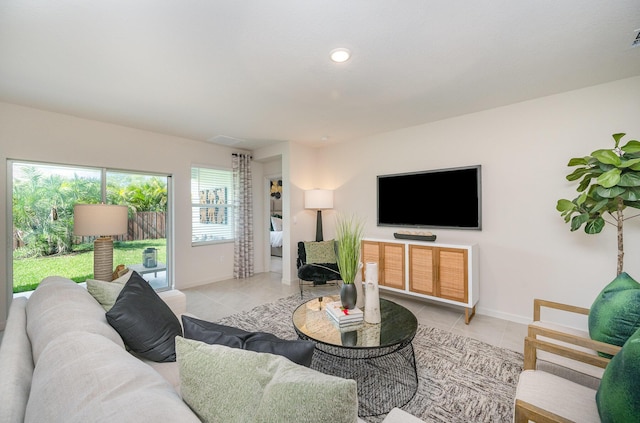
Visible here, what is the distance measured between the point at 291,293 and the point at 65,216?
3213 mm

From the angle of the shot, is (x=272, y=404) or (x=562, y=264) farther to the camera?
(x=562, y=264)

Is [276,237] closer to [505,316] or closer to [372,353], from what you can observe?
[372,353]

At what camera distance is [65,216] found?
3.45 m

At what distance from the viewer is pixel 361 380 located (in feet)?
6.59

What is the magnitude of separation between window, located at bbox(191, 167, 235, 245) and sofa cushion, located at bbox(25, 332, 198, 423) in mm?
3991

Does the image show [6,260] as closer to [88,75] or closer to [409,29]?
[88,75]

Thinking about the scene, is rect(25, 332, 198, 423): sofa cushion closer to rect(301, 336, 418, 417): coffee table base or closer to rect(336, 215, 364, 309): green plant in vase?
rect(301, 336, 418, 417): coffee table base

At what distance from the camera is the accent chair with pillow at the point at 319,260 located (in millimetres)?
3998

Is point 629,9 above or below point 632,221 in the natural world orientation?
above

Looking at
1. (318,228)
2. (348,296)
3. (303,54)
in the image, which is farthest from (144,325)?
(318,228)

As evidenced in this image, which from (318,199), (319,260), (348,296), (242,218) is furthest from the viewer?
(242,218)

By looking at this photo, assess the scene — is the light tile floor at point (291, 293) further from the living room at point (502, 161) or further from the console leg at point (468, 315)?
the living room at point (502, 161)

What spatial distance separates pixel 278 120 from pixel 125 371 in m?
3.28

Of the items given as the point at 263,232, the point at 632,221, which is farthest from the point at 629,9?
the point at 263,232
